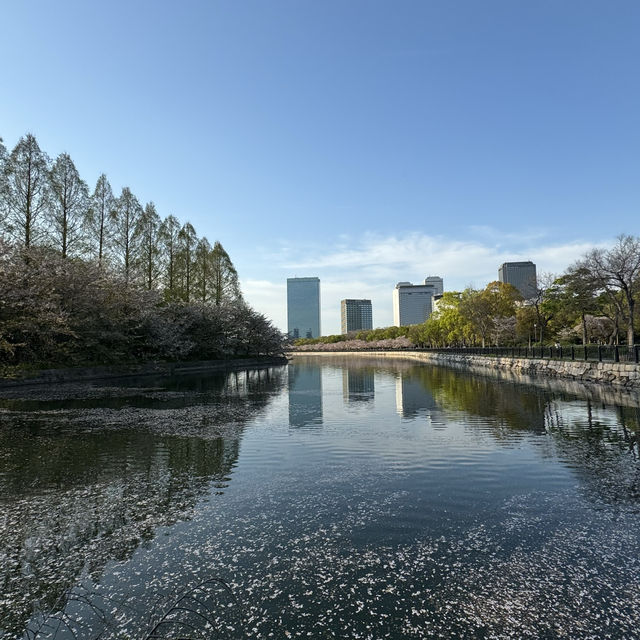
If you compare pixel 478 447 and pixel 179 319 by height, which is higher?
pixel 179 319

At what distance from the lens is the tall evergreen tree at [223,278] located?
58.1 metres

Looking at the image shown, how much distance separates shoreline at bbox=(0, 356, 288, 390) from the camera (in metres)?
26.8

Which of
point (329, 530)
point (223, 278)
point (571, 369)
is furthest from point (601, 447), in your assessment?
point (223, 278)

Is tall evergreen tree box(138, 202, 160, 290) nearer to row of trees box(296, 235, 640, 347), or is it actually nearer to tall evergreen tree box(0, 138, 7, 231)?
tall evergreen tree box(0, 138, 7, 231)

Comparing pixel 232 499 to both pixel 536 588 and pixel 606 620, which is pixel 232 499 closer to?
pixel 536 588

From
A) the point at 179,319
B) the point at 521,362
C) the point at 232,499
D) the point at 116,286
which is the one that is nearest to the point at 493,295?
the point at 521,362

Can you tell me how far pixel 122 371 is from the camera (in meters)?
34.4

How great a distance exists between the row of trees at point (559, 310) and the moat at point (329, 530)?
24048 mm

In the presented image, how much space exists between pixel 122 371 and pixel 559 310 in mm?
43444

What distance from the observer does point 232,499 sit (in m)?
6.97

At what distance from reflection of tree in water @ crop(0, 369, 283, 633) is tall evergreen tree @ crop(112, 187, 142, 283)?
30942 mm

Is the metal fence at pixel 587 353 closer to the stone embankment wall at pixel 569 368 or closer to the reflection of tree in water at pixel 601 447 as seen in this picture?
the stone embankment wall at pixel 569 368

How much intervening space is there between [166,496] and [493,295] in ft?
204

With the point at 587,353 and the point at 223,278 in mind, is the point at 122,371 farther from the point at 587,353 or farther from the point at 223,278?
the point at 587,353
